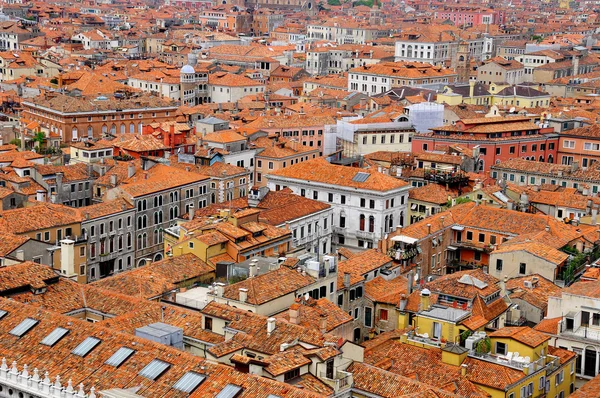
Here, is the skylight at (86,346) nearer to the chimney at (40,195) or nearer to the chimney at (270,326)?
the chimney at (270,326)

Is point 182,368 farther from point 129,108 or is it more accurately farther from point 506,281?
point 129,108

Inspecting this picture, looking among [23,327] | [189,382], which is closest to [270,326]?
[189,382]

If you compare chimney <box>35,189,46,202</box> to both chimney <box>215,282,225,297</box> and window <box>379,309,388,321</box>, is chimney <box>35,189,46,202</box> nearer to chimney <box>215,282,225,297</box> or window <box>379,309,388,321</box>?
window <box>379,309,388,321</box>

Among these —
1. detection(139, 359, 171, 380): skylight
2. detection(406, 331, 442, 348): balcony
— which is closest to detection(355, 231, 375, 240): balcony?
detection(406, 331, 442, 348): balcony

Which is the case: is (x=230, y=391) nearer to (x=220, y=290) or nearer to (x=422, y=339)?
(x=220, y=290)

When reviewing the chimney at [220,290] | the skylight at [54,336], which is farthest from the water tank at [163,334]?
the chimney at [220,290]

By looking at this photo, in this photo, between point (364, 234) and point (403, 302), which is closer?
point (403, 302)

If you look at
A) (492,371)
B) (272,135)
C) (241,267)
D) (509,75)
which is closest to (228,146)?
(272,135)
